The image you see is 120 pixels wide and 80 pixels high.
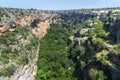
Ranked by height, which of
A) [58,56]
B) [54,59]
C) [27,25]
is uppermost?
[27,25]

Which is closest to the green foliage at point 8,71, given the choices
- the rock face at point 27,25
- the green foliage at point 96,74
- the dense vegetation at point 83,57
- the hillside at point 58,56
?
the hillside at point 58,56

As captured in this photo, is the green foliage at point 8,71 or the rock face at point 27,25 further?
the rock face at point 27,25

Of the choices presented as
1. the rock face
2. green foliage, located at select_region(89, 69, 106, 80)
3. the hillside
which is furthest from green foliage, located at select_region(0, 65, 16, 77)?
green foliage, located at select_region(89, 69, 106, 80)

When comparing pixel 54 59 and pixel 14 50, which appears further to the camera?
pixel 54 59

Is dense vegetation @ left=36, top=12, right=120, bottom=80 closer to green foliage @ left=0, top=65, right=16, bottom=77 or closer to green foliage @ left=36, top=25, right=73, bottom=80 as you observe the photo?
green foliage @ left=36, top=25, right=73, bottom=80

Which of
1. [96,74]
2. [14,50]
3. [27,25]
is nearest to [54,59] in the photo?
[14,50]

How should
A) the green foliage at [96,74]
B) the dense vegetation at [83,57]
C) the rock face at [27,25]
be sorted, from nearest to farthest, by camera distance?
the green foliage at [96,74]
the dense vegetation at [83,57]
the rock face at [27,25]

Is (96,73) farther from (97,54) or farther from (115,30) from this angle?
(115,30)

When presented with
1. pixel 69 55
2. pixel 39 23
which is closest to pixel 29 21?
pixel 39 23

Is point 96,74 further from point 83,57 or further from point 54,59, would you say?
point 54,59

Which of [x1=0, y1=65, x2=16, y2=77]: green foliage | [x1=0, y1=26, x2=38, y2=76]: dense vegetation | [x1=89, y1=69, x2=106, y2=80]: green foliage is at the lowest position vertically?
[x1=89, y1=69, x2=106, y2=80]: green foliage

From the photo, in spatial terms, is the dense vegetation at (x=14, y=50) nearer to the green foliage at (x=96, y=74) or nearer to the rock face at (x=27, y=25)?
the rock face at (x=27, y=25)
